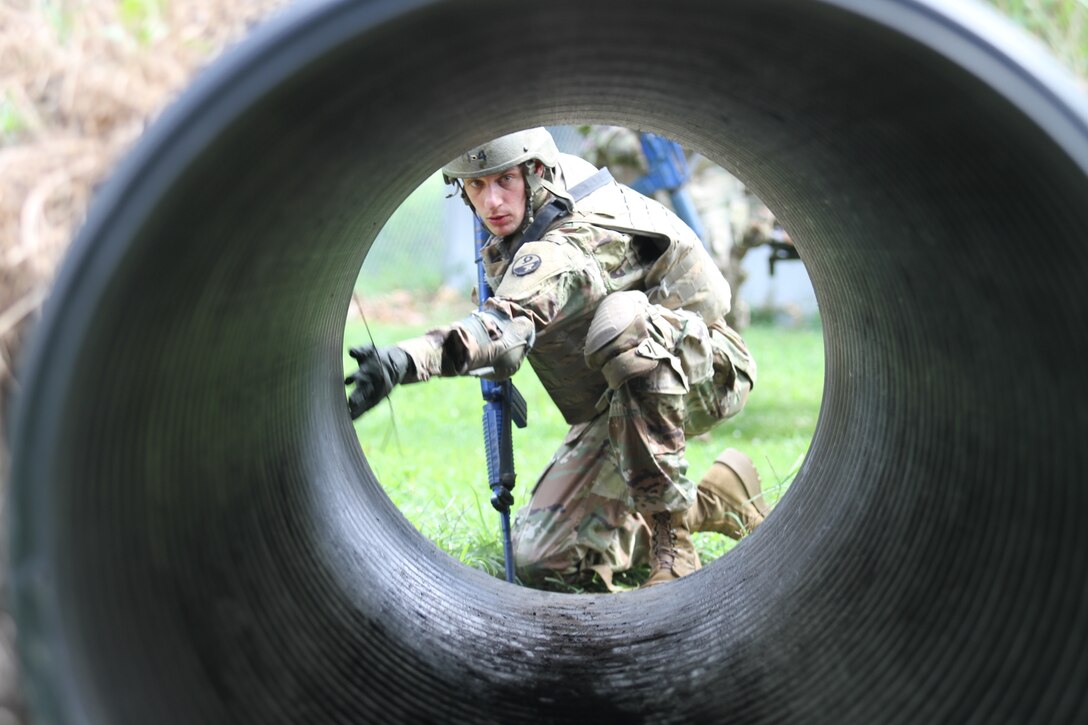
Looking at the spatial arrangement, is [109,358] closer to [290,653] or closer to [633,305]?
[290,653]

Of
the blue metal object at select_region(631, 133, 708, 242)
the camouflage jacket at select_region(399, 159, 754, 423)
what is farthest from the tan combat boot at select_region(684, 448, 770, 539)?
the blue metal object at select_region(631, 133, 708, 242)

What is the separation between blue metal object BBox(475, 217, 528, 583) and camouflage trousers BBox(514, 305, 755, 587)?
0.22 m

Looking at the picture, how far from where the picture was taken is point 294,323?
2.92 meters

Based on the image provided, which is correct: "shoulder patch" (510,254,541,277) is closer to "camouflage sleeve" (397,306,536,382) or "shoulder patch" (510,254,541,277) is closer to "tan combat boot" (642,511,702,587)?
"camouflage sleeve" (397,306,536,382)

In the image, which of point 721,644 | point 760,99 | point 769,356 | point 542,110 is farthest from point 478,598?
point 769,356

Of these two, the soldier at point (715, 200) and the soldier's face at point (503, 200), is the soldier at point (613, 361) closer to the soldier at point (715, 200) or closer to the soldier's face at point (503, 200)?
the soldier's face at point (503, 200)

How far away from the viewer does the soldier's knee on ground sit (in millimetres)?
4223

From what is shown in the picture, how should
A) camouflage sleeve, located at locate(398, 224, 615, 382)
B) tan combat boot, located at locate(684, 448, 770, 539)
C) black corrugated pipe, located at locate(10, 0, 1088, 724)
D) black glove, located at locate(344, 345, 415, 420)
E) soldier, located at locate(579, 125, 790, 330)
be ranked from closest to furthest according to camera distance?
1. black corrugated pipe, located at locate(10, 0, 1088, 724)
2. black glove, located at locate(344, 345, 415, 420)
3. camouflage sleeve, located at locate(398, 224, 615, 382)
4. tan combat boot, located at locate(684, 448, 770, 539)
5. soldier, located at locate(579, 125, 790, 330)

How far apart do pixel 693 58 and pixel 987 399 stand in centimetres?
101

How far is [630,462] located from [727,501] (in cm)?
75

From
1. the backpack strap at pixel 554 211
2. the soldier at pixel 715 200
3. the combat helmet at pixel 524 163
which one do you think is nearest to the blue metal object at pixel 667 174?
the soldier at pixel 715 200

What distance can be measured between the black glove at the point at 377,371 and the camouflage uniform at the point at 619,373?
34.8 inches

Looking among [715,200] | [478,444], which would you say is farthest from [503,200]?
[715,200]

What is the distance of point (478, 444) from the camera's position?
7488 mm
